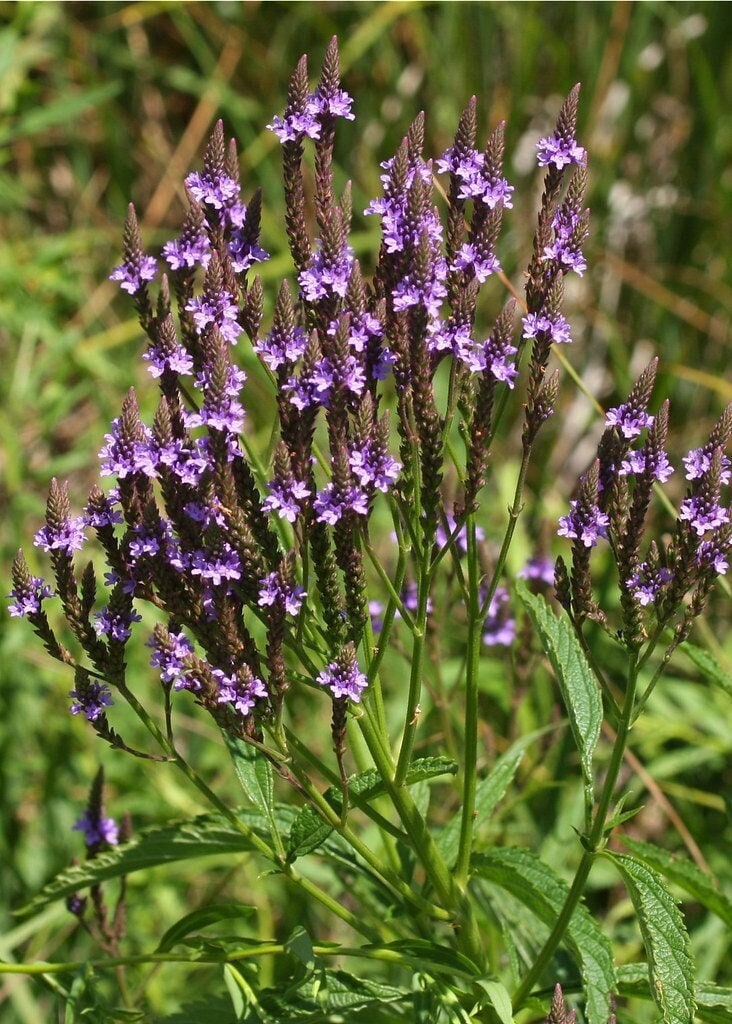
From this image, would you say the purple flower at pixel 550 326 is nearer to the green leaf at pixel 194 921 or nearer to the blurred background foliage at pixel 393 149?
the green leaf at pixel 194 921

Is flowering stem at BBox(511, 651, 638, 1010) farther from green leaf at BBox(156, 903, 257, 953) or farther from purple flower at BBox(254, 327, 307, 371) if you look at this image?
purple flower at BBox(254, 327, 307, 371)

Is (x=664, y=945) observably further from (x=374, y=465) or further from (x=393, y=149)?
(x=393, y=149)

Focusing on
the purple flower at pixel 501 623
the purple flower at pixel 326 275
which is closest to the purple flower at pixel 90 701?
the purple flower at pixel 326 275

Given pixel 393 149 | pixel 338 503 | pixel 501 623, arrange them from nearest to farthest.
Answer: pixel 338 503 < pixel 501 623 < pixel 393 149

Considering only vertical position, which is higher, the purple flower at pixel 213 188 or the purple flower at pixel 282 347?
the purple flower at pixel 213 188

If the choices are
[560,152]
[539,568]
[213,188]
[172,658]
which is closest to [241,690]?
[172,658]

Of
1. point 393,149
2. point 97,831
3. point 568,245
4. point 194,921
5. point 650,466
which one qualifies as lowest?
point 194,921

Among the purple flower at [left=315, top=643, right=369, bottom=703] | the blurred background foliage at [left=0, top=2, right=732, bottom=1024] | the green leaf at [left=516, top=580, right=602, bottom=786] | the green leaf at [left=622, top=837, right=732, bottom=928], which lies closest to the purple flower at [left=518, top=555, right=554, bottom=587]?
the green leaf at [left=516, top=580, right=602, bottom=786]

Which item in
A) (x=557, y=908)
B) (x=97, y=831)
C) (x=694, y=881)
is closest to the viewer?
(x=557, y=908)
